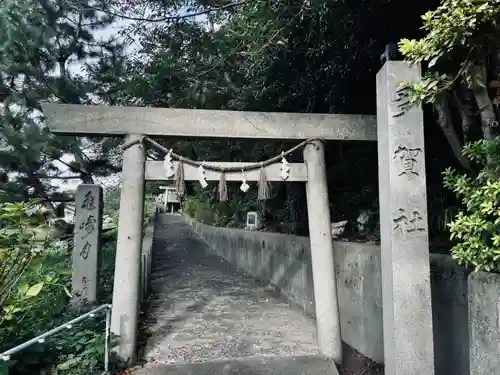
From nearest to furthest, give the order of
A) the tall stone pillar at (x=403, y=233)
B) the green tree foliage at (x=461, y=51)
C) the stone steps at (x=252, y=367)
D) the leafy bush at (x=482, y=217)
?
the green tree foliage at (x=461, y=51), the leafy bush at (x=482, y=217), the tall stone pillar at (x=403, y=233), the stone steps at (x=252, y=367)

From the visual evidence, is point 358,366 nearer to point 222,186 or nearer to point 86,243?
point 222,186

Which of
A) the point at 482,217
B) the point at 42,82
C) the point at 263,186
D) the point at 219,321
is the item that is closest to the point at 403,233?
the point at 482,217

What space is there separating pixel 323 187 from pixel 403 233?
5.08 ft

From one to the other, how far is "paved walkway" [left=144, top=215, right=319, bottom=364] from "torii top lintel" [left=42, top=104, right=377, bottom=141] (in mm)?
2722

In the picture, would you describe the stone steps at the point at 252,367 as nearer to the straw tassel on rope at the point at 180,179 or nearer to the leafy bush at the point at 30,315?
the leafy bush at the point at 30,315

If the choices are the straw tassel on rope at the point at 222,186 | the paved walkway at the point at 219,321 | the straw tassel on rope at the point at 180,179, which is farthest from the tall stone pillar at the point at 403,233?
the straw tassel on rope at the point at 180,179

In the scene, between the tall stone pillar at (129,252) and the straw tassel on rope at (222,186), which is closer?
the tall stone pillar at (129,252)

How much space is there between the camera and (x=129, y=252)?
4680 millimetres

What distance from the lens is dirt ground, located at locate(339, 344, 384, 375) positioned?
4616mm

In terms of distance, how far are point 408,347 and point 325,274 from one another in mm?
1524

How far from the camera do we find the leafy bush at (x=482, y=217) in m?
2.62

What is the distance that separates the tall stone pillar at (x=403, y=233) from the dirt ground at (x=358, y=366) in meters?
1.02

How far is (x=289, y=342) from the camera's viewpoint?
17.4 feet

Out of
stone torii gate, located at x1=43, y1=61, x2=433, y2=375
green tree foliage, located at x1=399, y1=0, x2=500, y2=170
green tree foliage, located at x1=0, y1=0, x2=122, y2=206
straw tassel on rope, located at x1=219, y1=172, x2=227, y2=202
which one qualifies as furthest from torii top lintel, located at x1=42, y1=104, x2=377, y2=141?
green tree foliage, located at x1=0, y1=0, x2=122, y2=206
